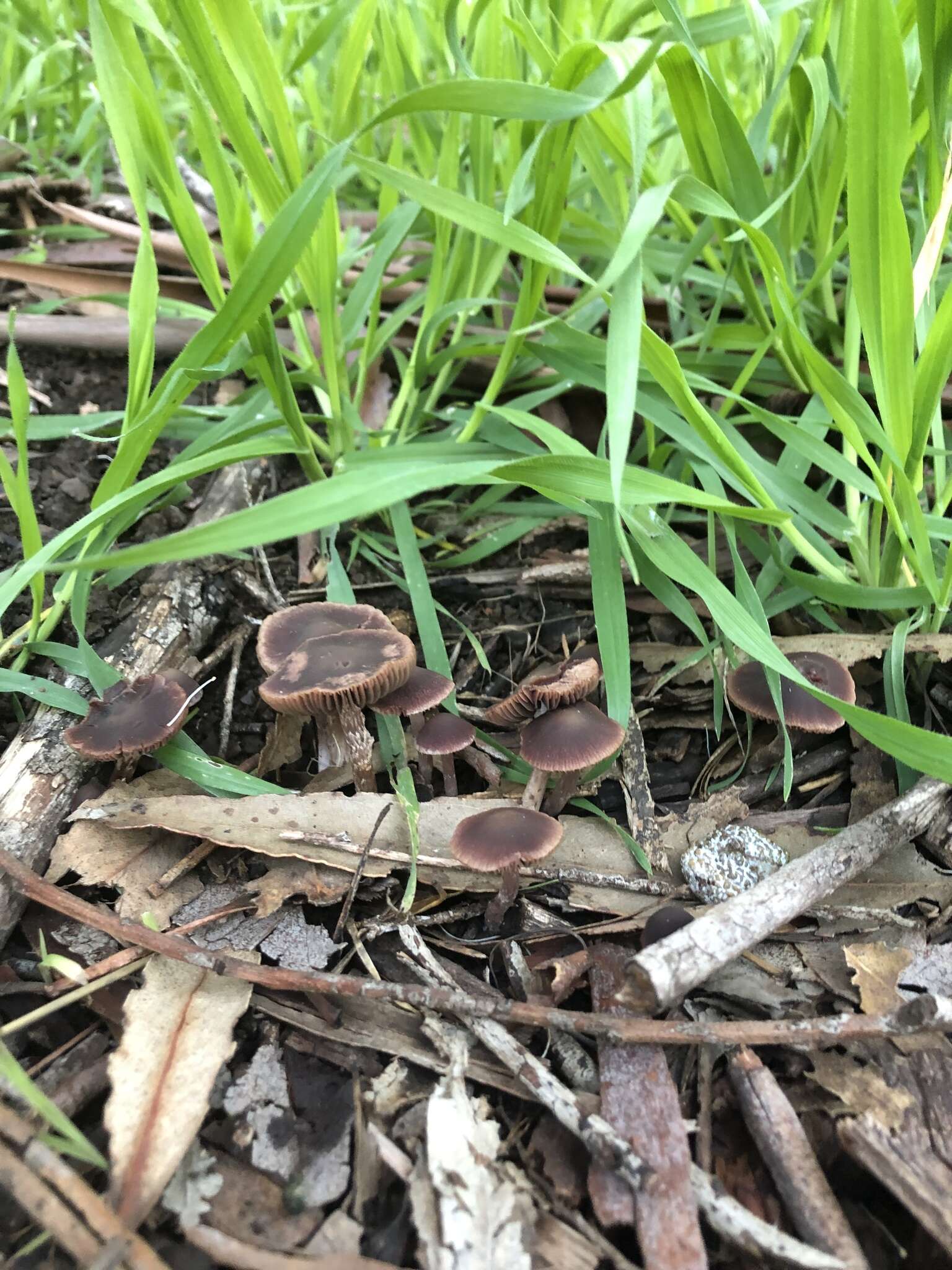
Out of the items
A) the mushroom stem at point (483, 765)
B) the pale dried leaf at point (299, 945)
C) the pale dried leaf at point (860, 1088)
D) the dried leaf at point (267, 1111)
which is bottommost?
the pale dried leaf at point (860, 1088)

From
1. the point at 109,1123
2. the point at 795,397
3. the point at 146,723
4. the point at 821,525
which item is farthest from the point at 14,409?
the point at 795,397

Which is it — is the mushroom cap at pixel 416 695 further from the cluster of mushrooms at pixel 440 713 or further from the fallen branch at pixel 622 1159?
the fallen branch at pixel 622 1159

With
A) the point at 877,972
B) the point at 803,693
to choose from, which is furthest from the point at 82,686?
the point at 877,972

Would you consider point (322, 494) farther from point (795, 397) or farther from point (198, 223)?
point (795, 397)

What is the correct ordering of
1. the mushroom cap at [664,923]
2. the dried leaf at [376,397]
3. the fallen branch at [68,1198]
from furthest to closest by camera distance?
the dried leaf at [376,397] → the mushroom cap at [664,923] → the fallen branch at [68,1198]

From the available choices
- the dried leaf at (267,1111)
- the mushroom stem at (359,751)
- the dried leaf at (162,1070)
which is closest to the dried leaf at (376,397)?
the mushroom stem at (359,751)

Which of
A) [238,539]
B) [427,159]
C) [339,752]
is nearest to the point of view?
[238,539]

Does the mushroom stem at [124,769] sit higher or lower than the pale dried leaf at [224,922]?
higher
